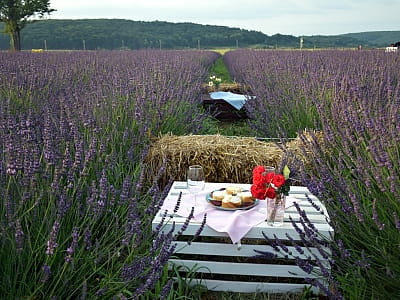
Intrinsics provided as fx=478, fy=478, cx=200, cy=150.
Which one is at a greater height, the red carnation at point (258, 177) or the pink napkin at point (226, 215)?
the red carnation at point (258, 177)

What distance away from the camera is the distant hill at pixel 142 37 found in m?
53.0

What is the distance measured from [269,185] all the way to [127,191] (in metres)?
0.67

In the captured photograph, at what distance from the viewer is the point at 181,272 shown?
232 cm

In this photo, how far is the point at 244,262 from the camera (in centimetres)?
238

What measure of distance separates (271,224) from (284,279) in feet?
1.03

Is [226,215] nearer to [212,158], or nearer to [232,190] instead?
[232,190]

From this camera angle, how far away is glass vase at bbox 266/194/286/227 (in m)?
2.22

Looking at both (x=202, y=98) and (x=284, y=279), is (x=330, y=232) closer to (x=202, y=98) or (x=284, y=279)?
(x=284, y=279)

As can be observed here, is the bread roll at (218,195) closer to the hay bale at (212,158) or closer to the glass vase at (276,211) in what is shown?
the glass vase at (276,211)

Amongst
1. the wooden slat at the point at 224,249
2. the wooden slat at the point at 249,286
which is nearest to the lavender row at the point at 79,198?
the wooden slat at the point at 224,249

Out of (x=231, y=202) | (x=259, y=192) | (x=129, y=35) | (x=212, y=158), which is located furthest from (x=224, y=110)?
(x=129, y=35)

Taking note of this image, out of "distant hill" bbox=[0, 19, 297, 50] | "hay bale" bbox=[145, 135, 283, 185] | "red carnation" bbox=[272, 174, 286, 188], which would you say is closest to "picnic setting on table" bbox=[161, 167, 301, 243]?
"red carnation" bbox=[272, 174, 286, 188]

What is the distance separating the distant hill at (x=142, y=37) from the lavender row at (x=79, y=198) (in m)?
44.7

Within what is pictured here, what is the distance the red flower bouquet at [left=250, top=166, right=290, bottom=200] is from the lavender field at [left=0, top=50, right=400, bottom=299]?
0.35 ft
